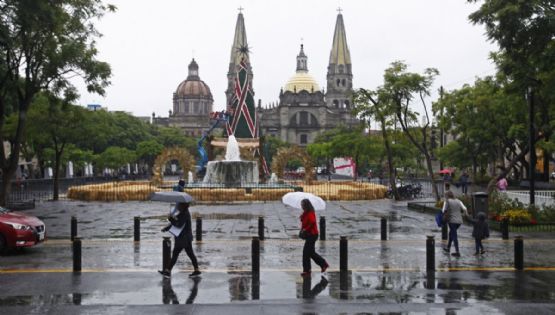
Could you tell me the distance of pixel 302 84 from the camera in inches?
6038

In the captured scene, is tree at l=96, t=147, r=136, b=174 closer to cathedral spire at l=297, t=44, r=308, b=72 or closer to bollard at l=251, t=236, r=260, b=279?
bollard at l=251, t=236, r=260, b=279

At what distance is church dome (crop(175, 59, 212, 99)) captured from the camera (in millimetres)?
173750

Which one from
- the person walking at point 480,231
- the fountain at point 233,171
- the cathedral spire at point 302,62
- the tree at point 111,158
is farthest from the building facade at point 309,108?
the person walking at point 480,231

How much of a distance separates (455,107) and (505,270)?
37633 mm

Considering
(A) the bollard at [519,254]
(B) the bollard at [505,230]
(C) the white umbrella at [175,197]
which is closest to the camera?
(C) the white umbrella at [175,197]

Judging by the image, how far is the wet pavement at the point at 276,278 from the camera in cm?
980

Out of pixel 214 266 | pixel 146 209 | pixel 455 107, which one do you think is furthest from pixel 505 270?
pixel 455 107

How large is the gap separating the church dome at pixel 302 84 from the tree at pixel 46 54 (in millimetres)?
126404

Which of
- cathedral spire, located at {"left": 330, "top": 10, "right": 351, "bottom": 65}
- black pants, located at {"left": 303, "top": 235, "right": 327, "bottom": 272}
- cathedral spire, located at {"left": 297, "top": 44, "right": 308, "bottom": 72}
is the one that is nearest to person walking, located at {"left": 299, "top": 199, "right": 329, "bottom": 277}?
black pants, located at {"left": 303, "top": 235, "right": 327, "bottom": 272}

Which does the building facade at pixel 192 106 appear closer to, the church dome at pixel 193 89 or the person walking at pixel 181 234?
the church dome at pixel 193 89

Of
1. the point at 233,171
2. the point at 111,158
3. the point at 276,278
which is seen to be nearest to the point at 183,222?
the point at 276,278

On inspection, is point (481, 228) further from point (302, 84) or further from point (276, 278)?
point (302, 84)

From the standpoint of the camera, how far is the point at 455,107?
48.8 meters

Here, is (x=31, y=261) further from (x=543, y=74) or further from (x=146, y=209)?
(x=543, y=74)
